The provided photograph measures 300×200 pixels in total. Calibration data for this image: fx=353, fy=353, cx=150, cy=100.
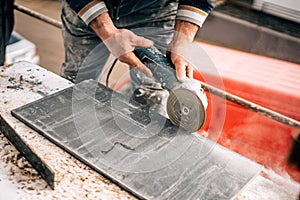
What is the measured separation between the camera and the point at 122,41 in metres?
1.36

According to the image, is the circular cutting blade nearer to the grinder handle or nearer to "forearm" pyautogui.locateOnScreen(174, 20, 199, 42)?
the grinder handle

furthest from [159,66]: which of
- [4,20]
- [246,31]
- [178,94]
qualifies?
[246,31]

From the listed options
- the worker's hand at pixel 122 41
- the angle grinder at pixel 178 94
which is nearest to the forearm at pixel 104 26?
the worker's hand at pixel 122 41

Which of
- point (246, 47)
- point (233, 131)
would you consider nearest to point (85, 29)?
point (233, 131)

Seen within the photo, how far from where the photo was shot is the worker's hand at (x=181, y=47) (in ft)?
4.11

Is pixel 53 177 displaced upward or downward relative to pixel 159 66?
downward

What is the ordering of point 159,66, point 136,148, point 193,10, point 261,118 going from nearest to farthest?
1. point 136,148
2. point 159,66
3. point 193,10
4. point 261,118

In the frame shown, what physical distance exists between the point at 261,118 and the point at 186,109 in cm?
98

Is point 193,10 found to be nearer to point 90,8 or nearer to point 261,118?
point 90,8

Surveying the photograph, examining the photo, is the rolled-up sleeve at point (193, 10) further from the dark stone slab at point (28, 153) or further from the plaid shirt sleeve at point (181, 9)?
the dark stone slab at point (28, 153)

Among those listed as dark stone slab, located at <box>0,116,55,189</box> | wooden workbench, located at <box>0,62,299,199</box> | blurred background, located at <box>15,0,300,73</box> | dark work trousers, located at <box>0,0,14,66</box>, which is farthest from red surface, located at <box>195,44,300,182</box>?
blurred background, located at <box>15,0,300,73</box>

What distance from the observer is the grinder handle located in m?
1.21

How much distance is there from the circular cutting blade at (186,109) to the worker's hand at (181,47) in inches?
2.4

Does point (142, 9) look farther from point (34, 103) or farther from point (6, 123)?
point (6, 123)
